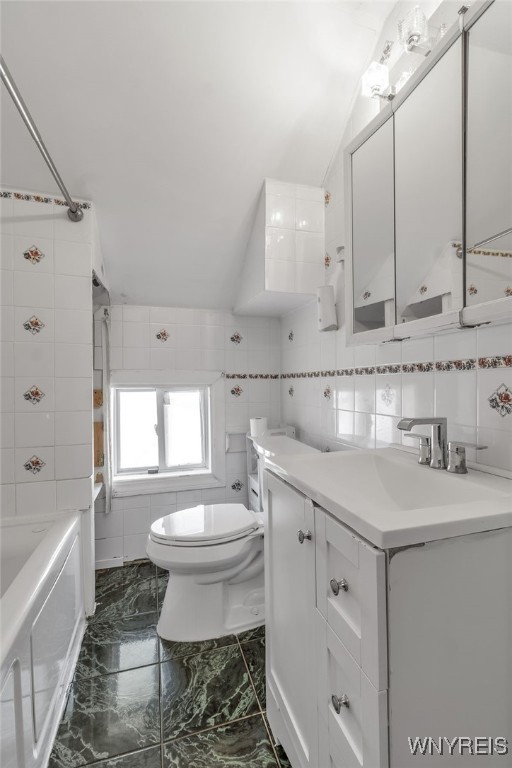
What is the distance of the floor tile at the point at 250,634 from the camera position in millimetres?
1599

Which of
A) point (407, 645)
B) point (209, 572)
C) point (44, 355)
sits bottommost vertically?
point (209, 572)

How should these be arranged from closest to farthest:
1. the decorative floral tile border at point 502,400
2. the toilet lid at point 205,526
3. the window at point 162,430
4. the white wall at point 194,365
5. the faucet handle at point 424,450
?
the decorative floral tile border at point 502,400
the faucet handle at point 424,450
the toilet lid at point 205,526
the white wall at point 194,365
the window at point 162,430

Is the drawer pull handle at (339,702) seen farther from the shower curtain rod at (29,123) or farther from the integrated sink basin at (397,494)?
the shower curtain rod at (29,123)

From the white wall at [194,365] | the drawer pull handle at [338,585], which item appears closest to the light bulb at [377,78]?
the white wall at [194,365]

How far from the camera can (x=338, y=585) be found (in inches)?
28.0

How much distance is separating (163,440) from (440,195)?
7.05ft

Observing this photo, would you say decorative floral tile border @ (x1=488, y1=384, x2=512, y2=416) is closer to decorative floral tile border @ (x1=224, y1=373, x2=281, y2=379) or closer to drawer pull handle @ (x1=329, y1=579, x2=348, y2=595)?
drawer pull handle @ (x1=329, y1=579, x2=348, y2=595)

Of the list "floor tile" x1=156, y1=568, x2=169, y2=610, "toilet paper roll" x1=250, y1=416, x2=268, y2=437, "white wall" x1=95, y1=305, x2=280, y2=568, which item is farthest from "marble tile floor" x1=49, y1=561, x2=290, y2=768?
"toilet paper roll" x1=250, y1=416, x2=268, y2=437

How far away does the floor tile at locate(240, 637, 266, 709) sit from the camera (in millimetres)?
1338

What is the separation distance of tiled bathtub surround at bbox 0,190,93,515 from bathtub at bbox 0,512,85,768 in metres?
0.17

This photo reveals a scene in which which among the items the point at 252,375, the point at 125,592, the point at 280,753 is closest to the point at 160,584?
the point at 125,592

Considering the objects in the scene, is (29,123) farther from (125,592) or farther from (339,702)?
(125,592)

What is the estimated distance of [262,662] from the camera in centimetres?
147

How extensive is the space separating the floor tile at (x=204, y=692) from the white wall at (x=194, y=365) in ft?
3.23
